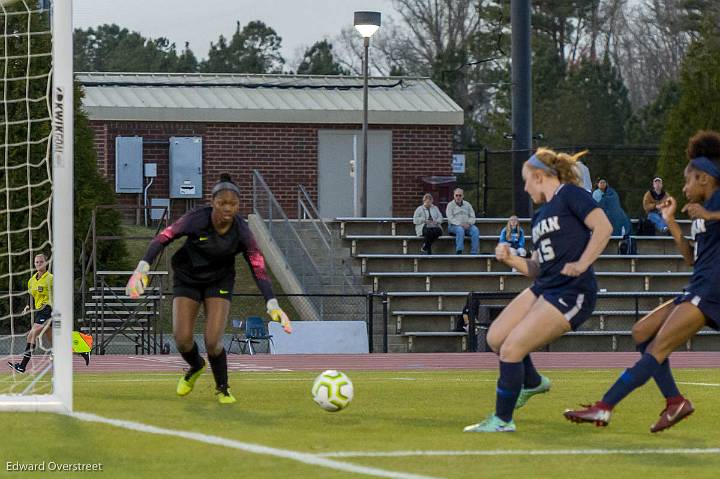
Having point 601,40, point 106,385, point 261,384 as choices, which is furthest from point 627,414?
point 601,40

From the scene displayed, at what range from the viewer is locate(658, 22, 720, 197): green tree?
34.9m

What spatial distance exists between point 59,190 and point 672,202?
13.6ft

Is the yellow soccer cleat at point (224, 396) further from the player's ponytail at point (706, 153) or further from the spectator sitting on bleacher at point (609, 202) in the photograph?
the spectator sitting on bleacher at point (609, 202)

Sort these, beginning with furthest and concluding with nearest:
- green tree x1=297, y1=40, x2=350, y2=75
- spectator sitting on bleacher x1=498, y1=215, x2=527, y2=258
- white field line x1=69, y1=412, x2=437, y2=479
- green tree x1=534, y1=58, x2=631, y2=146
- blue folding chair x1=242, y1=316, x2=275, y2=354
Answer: green tree x1=297, y1=40, x2=350, y2=75 → green tree x1=534, y1=58, x2=631, y2=146 → spectator sitting on bleacher x1=498, y1=215, x2=527, y2=258 → blue folding chair x1=242, y1=316, x2=275, y2=354 → white field line x1=69, y1=412, x2=437, y2=479

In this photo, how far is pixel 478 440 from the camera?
8.54m

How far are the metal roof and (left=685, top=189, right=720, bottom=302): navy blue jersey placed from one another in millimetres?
26321

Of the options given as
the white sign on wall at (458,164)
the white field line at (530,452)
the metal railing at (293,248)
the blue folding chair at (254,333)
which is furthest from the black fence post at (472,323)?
the white field line at (530,452)

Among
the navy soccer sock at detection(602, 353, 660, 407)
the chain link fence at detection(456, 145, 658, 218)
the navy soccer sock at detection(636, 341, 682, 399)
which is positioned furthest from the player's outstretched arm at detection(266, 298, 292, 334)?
the chain link fence at detection(456, 145, 658, 218)

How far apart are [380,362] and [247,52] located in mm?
47998

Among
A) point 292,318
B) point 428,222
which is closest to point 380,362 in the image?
point 292,318

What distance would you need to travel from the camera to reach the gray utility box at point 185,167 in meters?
34.2

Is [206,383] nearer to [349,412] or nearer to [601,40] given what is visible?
[349,412]

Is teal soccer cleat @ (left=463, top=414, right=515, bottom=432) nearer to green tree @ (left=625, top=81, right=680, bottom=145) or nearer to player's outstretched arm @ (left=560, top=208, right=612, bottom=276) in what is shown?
player's outstretched arm @ (left=560, top=208, right=612, bottom=276)

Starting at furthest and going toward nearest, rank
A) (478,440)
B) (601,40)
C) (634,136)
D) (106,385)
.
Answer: (601,40) < (634,136) < (106,385) < (478,440)
